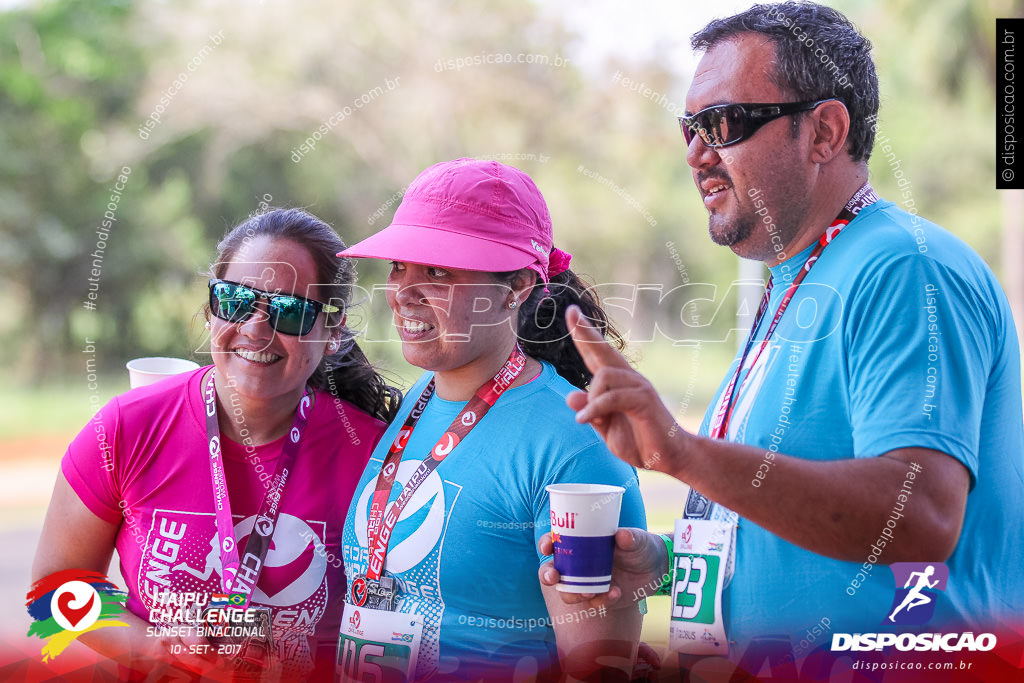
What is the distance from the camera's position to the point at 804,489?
1.92 metres

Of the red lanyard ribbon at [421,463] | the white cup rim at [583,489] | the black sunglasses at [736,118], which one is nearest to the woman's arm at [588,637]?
the white cup rim at [583,489]

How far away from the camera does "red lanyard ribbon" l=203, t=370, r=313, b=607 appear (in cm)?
271

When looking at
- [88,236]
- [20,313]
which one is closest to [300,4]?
[88,236]

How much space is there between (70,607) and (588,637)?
5.21 feet

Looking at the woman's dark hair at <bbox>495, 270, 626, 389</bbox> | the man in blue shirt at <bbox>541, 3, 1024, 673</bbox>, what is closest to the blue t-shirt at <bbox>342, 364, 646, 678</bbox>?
the man in blue shirt at <bbox>541, 3, 1024, 673</bbox>

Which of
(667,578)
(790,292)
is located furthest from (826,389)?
(667,578)

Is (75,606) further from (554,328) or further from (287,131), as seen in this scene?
(287,131)

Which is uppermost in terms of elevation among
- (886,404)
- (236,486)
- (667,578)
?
(886,404)

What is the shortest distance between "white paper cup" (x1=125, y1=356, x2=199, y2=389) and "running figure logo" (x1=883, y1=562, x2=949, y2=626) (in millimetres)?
2497

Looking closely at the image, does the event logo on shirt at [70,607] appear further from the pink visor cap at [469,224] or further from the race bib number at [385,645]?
the pink visor cap at [469,224]

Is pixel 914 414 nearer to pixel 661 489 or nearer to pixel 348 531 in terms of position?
pixel 348 531

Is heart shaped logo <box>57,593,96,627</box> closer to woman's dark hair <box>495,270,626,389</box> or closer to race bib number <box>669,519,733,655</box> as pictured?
woman's dark hair <box>495,270,626,389</box>

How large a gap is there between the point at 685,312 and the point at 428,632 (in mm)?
1675

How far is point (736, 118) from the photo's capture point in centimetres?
243
